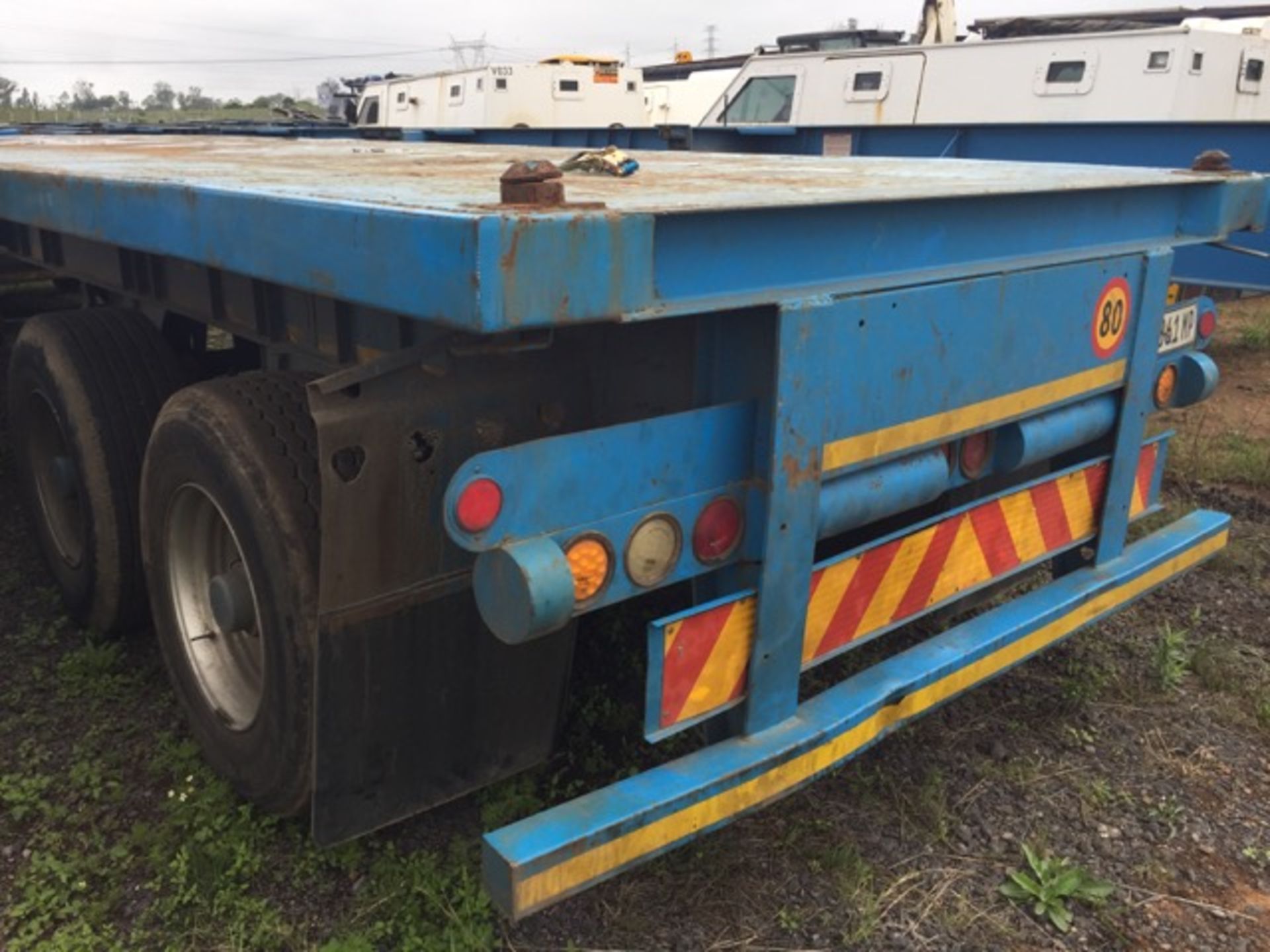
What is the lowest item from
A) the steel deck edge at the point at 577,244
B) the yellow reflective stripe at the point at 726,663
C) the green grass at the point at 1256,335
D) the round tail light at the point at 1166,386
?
the green grass at the point at 1256,335

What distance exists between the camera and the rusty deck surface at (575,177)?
1.75 metres

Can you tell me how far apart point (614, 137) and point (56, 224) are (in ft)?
24.0

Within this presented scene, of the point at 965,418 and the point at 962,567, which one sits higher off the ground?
the point at 965,418

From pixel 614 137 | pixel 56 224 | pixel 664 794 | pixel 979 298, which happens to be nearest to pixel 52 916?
pixel 664 794

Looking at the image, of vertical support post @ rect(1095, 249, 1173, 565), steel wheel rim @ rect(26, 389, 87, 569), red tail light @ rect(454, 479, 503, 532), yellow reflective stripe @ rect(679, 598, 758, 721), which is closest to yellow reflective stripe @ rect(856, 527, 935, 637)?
yellow reflective stripe @ rect(679, 598, 758, 721)

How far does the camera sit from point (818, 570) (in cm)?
206

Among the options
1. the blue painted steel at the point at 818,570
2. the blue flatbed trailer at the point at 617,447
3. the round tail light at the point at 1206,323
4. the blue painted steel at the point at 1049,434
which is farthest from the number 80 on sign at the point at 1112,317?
the round tail light at the point at 1206,323

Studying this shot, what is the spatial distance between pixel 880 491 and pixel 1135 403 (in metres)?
0.94

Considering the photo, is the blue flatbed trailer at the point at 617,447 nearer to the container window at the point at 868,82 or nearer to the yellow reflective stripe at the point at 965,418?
the yellow reflective stripe at the point at 965,418

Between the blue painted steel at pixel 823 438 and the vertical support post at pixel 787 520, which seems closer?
the blue painted steel at pixel 823 438

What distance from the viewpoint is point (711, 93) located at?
551 inches

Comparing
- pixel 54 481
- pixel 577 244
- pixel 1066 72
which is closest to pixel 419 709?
pixel 577 244

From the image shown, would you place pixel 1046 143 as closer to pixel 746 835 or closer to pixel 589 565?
pixel 746 835

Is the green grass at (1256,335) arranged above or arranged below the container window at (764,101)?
below
